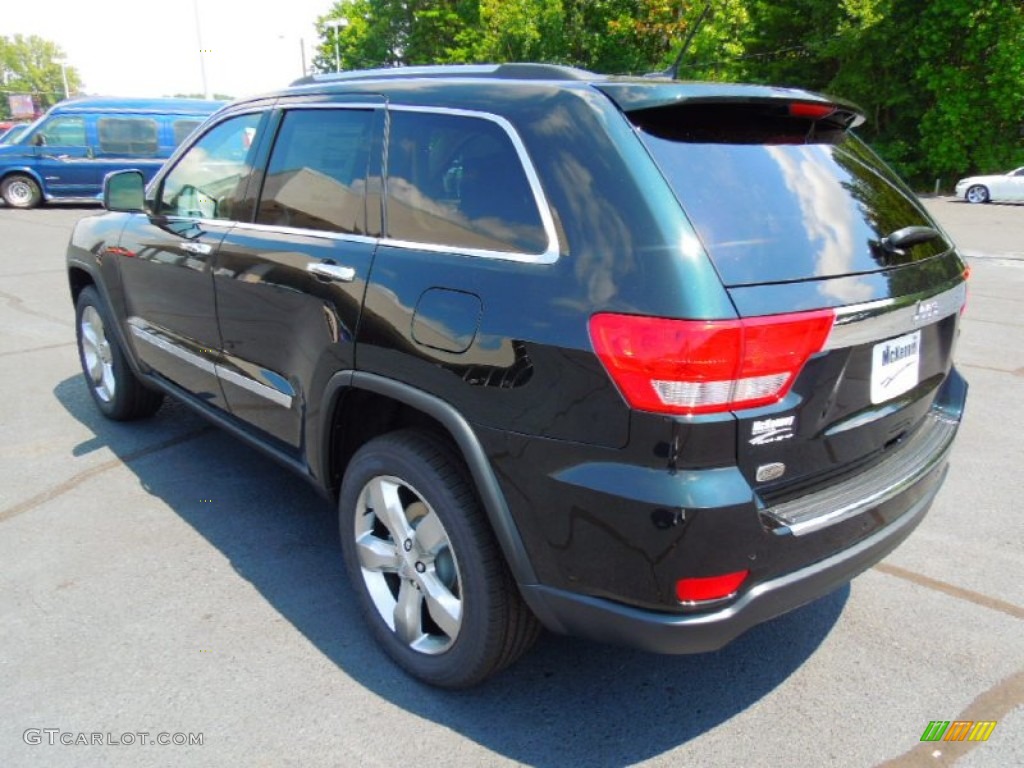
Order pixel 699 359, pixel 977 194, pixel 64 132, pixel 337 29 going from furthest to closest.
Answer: pixel 337 29
pixel 977 194
pixel 64 132
pixel 699 359

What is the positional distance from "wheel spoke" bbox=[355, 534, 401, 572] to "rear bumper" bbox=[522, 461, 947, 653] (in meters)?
0.64

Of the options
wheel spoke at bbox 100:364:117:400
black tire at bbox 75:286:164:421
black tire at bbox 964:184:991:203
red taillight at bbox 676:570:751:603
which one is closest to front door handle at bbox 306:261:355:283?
red taillight at bbox 676:570:751:603

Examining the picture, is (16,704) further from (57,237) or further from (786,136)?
(57,237)

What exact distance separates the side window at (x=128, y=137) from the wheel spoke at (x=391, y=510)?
1819 cm

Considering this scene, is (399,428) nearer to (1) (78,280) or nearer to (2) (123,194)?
(2) (123,194)

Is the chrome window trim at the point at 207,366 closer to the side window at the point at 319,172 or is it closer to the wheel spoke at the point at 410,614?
the side window at the point at 319,172

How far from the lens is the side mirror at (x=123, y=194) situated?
13.8 feet

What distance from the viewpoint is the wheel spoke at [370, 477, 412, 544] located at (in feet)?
8.48

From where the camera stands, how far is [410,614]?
262 centimetres

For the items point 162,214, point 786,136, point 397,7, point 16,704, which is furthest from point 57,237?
point 397,7

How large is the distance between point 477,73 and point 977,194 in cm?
2518

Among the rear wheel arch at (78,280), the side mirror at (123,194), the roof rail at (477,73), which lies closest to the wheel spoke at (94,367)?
the rear wheel arch at (78,280)

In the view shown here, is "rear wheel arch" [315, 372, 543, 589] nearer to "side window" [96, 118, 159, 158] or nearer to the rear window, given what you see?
the rear window

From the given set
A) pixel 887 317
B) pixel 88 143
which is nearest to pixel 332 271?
pixel 887 317
